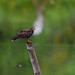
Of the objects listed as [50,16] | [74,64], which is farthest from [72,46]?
[74,64]

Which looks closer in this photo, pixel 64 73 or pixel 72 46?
pixel 64 73

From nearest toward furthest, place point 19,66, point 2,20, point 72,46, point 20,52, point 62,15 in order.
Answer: point 19,66 < point 20,52 < point 72,46 < point 2,20 < point 62,15

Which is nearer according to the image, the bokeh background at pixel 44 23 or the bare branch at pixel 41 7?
the bokeh background at pixel 44 23

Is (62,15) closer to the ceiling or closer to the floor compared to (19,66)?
closer to the ceiling

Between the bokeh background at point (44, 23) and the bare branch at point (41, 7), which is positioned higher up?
the bare branch at point (41, 7)

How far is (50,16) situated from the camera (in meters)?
22.1

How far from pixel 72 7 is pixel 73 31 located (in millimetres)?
1730

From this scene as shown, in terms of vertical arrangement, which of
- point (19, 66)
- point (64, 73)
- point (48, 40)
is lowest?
point (64, 73)

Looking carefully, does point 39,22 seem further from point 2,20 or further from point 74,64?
point 74,64

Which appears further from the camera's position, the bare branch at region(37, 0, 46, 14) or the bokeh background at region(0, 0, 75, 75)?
the bare branch at region(37, 0, 46, 14)

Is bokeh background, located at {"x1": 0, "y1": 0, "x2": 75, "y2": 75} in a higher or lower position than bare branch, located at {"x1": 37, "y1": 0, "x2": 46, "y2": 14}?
lower

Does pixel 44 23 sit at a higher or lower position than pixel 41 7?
lower

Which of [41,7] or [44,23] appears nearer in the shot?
[44,23]

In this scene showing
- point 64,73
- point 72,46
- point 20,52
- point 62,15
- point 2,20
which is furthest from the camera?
point 62,15
